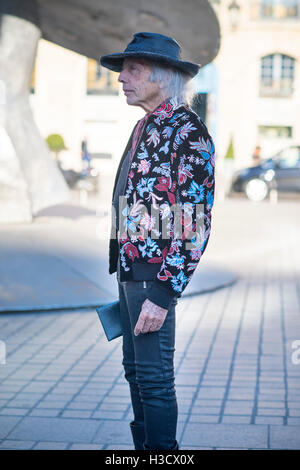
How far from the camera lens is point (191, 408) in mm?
4762

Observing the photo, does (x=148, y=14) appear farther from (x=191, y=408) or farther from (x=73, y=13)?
(x=191, y=408)

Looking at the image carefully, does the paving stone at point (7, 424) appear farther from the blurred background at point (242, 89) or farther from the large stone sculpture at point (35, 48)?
the blurred background at point (242, 89)

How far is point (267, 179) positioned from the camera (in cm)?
2339

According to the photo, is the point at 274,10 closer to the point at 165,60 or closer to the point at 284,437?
the point at 284,437

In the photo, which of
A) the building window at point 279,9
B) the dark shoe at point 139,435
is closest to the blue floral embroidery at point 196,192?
the dark shoe at point 139,435

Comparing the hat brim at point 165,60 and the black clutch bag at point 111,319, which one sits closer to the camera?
the hat brim at point 165,60

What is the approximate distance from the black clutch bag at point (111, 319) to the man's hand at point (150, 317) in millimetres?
345

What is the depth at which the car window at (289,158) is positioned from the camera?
23750 millimetres

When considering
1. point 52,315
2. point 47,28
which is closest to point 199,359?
point 52,315

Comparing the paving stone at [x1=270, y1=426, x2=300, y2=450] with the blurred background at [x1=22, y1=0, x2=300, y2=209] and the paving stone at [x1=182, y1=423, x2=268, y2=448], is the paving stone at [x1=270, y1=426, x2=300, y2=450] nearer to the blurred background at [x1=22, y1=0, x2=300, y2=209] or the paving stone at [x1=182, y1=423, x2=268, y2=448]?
the paving stone at [x1=182, y1=423, x2=268, y2=448]

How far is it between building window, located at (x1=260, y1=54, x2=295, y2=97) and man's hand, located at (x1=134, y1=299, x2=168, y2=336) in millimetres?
37444

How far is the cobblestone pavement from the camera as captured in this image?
14.1 ft

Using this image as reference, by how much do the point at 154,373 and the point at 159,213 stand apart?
→ 607mm

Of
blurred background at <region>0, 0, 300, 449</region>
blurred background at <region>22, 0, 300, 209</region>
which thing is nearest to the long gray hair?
blurred background at <region>0, 0, 300, 449</region>
